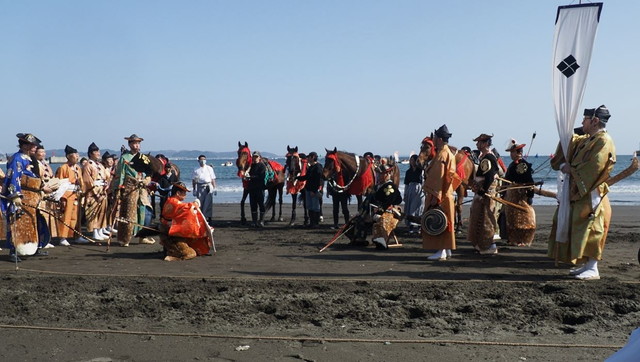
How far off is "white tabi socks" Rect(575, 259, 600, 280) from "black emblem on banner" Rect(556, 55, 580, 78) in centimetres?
255

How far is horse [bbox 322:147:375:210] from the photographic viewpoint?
1505 cm

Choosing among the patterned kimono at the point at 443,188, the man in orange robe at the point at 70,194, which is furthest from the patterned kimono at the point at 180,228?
the patterned kimono at the point at 443,188

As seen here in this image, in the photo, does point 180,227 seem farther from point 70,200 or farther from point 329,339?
point 329,339

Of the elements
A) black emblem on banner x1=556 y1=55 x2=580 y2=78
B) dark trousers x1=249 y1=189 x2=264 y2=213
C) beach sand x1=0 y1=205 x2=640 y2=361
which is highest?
black emblem on banner x1=556 y1=55 x2=580 y2=78

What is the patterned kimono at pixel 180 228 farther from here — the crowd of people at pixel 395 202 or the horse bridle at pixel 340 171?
the horse bridle at pixel 340 171

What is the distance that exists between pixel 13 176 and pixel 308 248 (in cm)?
514

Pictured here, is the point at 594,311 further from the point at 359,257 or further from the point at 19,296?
the point at 19,296

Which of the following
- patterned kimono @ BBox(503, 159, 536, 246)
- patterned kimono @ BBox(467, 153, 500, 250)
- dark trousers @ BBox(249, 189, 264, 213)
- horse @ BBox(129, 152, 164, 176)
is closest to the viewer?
patterned kimono @ BBox(467, 153, 500, 250)

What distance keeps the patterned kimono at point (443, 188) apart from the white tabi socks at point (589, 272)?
2.09 m

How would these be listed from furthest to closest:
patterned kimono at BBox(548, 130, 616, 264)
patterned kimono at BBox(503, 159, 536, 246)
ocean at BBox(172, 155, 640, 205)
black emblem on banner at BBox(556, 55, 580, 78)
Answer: ocean at BBox(172, 155, 640, 205) → patterned kimono at BBox(503, 159, 536, 246) → black emblem on banner at BBox(556, 55, 580, 78) → patterned kimono at BBox(548, 130, 616, 264)

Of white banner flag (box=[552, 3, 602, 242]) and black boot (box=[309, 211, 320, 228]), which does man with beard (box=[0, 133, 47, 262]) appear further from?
white banner flag (box=[552, 3, 602, 242])

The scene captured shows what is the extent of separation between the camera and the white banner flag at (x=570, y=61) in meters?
8.53

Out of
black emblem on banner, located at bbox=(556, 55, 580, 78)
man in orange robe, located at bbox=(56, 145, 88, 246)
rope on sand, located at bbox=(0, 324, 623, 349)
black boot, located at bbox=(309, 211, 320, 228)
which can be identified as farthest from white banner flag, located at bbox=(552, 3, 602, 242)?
man in orange robe, located at bbox=(56, 145, 88, 246)

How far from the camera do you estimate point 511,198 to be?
11422mm
